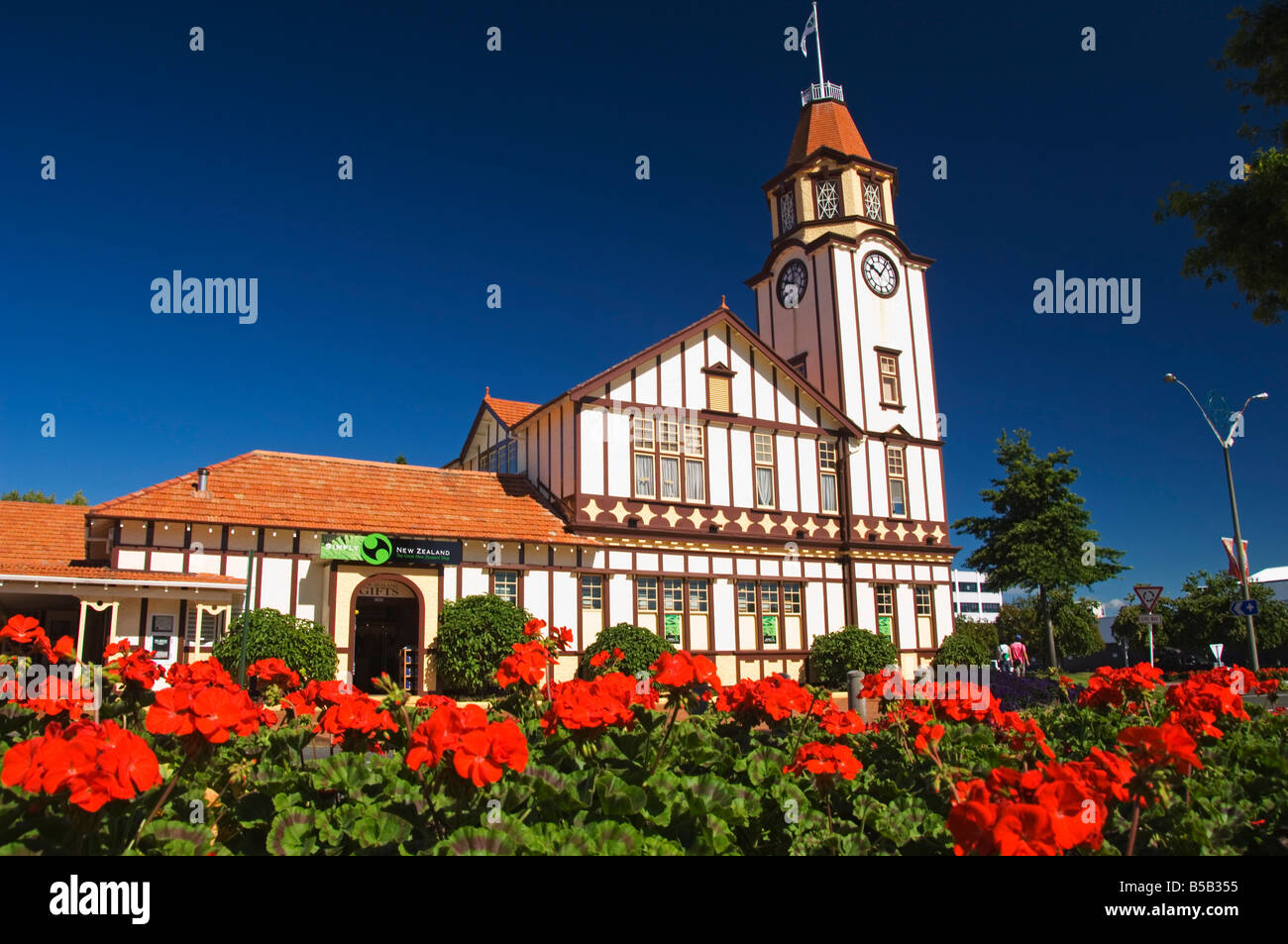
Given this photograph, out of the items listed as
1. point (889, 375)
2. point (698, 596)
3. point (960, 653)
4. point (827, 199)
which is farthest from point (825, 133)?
point (960, 653)

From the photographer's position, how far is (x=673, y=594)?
958 inches

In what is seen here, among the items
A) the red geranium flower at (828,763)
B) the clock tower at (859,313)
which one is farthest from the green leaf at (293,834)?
the clock tower at (859,313)

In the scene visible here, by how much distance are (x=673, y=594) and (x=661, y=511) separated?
7.66ft

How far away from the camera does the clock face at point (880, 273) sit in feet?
97.6

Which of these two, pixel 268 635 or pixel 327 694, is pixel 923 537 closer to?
pixel 268 635

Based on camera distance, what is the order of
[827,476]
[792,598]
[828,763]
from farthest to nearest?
[827,476] < [792,598] < [828,763]

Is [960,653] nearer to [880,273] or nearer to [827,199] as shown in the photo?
[880,273]

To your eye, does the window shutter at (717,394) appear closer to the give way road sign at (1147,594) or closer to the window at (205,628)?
the give way road sign at (1147,594)

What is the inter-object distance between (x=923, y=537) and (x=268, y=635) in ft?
65.8

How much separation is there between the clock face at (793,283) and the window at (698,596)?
11487 mm

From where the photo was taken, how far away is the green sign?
65.0 ft

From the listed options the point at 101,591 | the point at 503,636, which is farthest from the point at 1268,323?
the point at 101,591

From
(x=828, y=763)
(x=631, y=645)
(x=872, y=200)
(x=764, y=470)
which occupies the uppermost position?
(x=872, y=200)

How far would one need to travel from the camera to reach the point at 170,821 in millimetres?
3229
